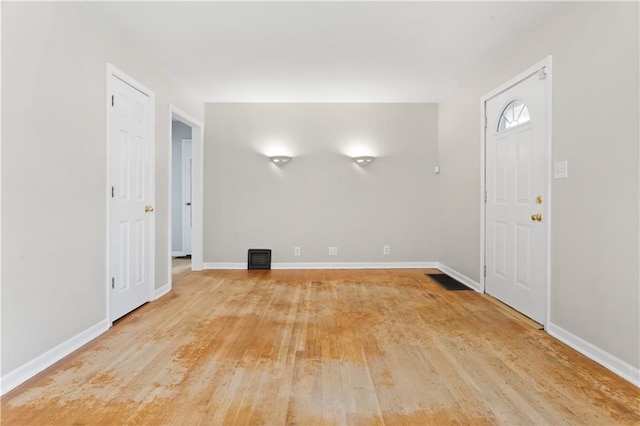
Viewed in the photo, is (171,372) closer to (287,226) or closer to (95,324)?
(95,324)

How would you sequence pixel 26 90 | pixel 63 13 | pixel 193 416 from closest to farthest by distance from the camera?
1. pixel 193 416
2. pixel 26 90
3. pixel 63 13

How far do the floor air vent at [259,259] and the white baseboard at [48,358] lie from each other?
7.95 feet

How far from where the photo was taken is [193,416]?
158 centimetres

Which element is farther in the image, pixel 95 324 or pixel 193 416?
pixel 95 324

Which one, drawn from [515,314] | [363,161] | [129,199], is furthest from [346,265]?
[129,199]

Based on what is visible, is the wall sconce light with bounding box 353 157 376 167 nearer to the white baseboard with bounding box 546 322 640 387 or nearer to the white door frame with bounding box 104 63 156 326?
the white door frame with bounding box 104 63 156 326

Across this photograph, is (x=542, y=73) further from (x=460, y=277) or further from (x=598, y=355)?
(x=460, y=277)

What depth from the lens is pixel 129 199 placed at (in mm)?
3051

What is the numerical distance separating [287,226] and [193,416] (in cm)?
360

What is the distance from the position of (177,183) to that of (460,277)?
17.0 feet

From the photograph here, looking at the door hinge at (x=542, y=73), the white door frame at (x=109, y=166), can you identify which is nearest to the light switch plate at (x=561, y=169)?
the door hinge at (x=542, y=73)

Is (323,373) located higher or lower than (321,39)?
lower

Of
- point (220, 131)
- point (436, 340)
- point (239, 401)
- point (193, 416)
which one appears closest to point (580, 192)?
point (436, 340)

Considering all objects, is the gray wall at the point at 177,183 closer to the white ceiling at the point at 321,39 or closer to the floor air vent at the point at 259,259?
the floor air vent at the point at 259,259
